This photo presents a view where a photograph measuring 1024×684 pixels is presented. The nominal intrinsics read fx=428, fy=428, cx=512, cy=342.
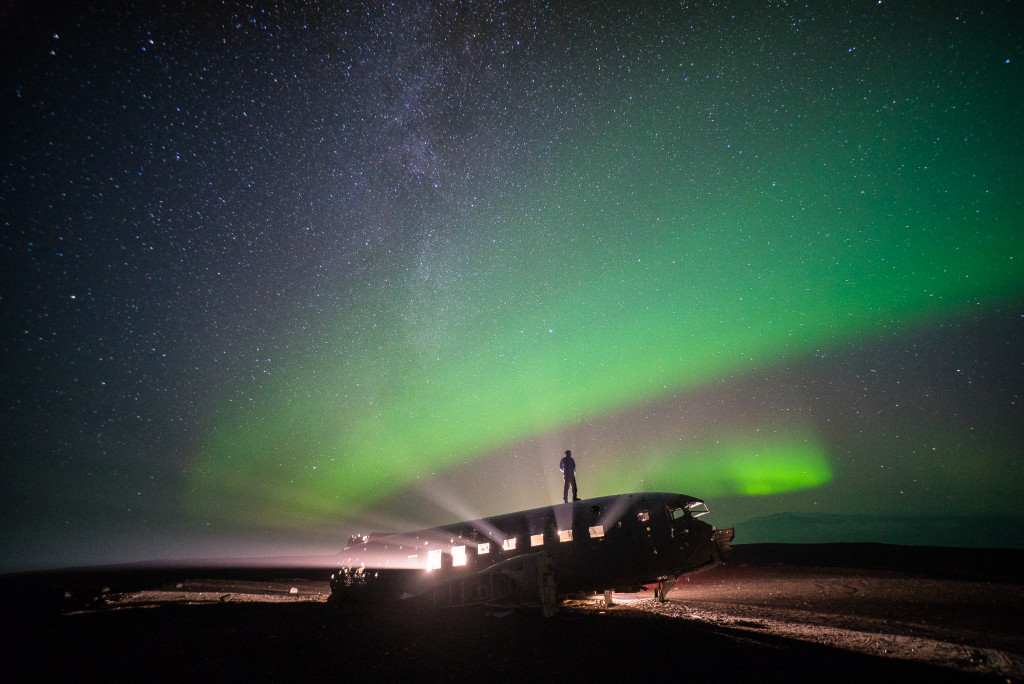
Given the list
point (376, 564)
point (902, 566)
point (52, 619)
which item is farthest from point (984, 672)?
point (52, 619)

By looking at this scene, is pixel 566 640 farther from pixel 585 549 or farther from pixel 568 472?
pixel 568 472

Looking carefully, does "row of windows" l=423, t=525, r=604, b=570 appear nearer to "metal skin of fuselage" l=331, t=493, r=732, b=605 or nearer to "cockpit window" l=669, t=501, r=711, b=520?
"metal skin of fuselage" l=331, t=493, r=732, b=605

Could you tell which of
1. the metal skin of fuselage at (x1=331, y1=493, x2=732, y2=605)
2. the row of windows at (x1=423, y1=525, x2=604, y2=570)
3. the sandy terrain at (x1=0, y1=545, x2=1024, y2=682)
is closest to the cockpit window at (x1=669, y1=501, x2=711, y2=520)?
the metal skin of fuselage at (x1=331, y1=493, x2=732, y2=605)

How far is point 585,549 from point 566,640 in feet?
18.4

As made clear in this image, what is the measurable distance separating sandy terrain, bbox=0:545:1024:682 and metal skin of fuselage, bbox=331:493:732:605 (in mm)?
1048

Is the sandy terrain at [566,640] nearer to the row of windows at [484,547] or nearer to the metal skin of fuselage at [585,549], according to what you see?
the metal skin of fuselage at [585,549]

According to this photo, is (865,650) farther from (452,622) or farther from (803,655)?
(452,622)

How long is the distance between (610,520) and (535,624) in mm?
4984

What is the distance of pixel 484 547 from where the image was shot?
59.1 ft

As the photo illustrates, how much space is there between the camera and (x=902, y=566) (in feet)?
83.4

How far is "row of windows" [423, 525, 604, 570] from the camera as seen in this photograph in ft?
53.5

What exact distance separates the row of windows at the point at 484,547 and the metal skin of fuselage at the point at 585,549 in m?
0.04

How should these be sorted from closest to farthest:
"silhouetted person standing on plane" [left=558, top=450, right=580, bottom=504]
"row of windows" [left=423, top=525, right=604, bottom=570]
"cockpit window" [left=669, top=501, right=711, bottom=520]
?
"row of windows" [left=423, top=525, right=604, bottom=570] < "cockpit window" [left=669, top=501, right=711, bottom=520] < "silhouetted person standing on plane" [left=558, top=450, right=580, bottom=504]

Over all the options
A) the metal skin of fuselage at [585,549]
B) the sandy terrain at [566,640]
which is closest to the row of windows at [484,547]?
the metal skin of fuselage at [585,549]
